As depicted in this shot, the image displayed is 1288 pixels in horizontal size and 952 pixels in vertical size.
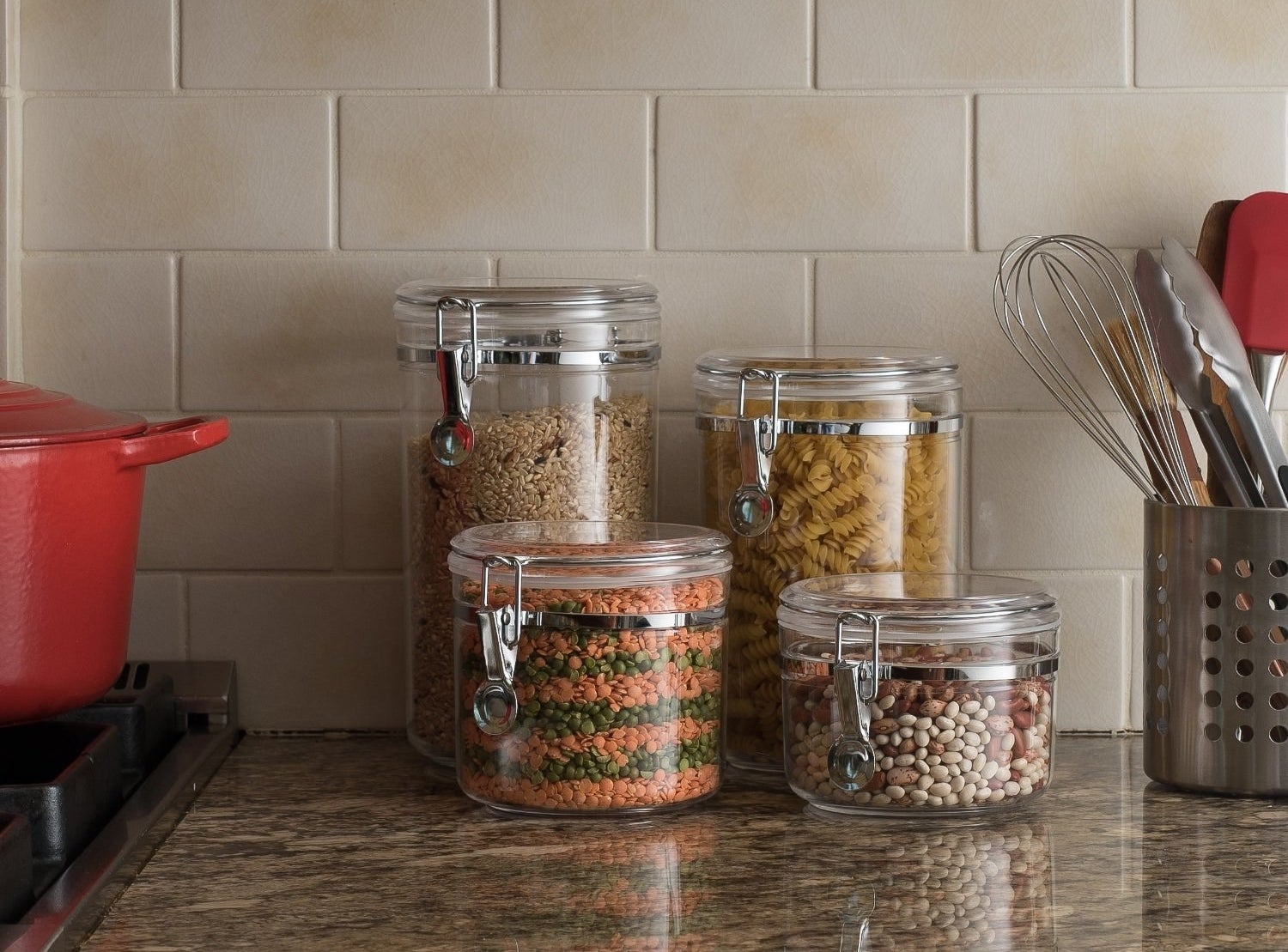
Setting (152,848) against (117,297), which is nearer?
(152,848)

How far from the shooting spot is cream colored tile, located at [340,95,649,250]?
0.96 m

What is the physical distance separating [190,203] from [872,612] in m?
0.56

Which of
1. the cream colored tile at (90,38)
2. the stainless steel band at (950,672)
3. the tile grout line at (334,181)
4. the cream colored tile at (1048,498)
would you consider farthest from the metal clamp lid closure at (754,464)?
the cream colored tile at (90,38)

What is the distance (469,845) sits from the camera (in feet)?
Result: 2.41

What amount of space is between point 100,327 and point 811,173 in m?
0.51

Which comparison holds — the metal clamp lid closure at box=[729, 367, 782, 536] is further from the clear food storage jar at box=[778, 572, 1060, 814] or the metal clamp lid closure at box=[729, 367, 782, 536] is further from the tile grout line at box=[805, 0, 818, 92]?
the tile grout line at box=[805, 0, 818, 92]

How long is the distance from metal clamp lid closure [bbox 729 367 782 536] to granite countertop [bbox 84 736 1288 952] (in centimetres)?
17

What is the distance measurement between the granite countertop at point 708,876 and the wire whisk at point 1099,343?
20 centimetres

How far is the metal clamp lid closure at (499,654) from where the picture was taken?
735mm

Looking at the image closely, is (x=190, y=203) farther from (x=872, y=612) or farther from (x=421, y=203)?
(x=872, y=612)

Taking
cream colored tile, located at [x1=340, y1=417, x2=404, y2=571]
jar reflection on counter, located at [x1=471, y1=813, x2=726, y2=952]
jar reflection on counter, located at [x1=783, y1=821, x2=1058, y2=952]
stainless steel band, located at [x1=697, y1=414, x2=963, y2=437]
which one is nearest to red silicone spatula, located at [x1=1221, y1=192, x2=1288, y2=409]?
stainless steel band, located at [x1=697, y1=414, x2=963, y2=437]

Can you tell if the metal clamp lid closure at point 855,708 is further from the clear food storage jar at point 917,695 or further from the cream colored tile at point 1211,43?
the cream colored tile at point 1211,43

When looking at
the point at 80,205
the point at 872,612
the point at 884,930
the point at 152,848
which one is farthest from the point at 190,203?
the point at 884,930

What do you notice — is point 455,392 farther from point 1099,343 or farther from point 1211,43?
point 1211,43
